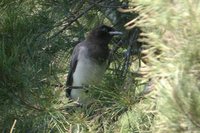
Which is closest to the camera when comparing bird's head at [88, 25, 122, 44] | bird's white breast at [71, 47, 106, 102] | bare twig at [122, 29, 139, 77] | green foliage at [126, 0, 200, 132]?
green foliage at [126, 0, 200, 132]

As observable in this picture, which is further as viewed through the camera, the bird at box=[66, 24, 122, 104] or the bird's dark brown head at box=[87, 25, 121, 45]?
the bird's dark brown head at box=[87, 25, 121, 45]

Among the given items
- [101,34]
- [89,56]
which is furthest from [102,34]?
[89,56]

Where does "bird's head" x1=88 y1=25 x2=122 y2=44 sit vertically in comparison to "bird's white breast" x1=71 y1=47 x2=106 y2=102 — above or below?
above

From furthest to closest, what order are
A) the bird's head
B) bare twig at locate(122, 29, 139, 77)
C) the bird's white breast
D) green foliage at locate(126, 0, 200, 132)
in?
the bird's head
the bird's white breast
bare twig at locate(122, 29, 139, 77)
green foliage at locate(126, 0, 200, 132)

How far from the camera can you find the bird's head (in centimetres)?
460

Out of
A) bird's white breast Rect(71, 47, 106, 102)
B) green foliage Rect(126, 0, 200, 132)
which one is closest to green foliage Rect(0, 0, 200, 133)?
green foliage Rect(126, 0, 200, 132)

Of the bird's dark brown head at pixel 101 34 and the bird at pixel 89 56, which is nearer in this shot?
the bird at pixel 89 56

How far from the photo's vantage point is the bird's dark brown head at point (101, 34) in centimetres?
461

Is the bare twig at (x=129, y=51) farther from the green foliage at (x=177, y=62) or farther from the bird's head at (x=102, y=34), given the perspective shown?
the green foliage at (x=177, y=62)

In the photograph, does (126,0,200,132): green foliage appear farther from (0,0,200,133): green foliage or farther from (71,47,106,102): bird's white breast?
(71,47,106,102): bird's white breast

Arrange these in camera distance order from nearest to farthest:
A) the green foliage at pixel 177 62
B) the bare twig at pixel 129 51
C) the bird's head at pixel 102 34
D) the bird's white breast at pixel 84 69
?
the green foliage at pixel 177 62, the bare twig at pixel 129 51, the bird's white breast at pixel 84 69, the bird's head at pixel 102 34

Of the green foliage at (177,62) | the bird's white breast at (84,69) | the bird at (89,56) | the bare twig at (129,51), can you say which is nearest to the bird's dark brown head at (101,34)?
the bird at (89,56)

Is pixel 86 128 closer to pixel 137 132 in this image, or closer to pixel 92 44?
pixel 137 132

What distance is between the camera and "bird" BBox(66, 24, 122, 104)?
450 cm
